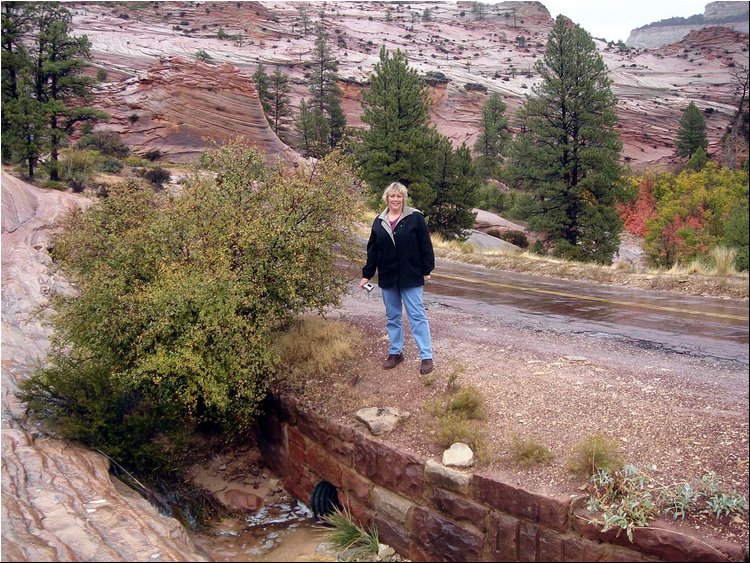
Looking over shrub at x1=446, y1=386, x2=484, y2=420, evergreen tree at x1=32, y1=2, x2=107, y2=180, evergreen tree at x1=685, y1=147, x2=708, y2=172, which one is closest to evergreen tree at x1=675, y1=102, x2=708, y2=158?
evergreen tree at x1=685, y1=147, x2=708, y2=172

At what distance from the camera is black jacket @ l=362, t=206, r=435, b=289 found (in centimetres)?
692

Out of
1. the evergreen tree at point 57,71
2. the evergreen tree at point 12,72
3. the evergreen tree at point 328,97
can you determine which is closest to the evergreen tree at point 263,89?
the evergreen tree at point 328,97

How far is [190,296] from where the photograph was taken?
694cm

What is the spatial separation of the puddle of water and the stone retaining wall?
442 mm

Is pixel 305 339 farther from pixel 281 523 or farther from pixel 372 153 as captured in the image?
pixel 372 153

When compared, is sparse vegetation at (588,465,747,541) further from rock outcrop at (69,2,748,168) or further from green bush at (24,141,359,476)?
rock outcrop at (69,2,748,168)

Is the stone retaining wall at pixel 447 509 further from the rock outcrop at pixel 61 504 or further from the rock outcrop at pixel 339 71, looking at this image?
the rock outcrop at pixel 339 71

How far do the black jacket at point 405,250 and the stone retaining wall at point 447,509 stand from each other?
184 centimetres

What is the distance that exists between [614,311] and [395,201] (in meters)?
5.49

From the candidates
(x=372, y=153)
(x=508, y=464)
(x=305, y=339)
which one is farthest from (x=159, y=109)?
(x=508, y=464)

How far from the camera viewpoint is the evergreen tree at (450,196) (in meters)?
27.4

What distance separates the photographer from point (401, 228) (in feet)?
22.7

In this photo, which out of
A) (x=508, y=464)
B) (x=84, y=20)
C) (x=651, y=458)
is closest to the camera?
(x=651, y=458)

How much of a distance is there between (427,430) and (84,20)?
87.5 m
